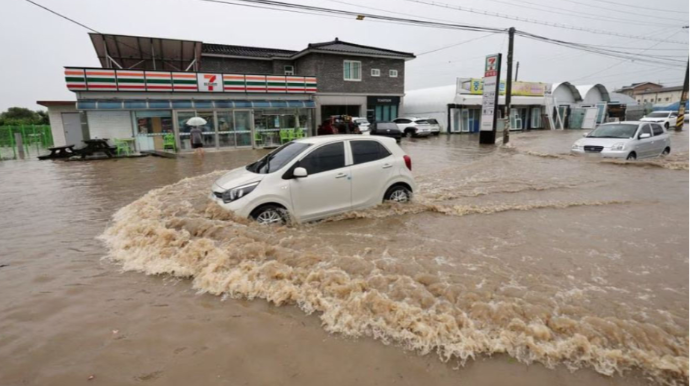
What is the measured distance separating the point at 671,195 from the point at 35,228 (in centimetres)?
1285

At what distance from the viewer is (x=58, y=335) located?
11.0 ft

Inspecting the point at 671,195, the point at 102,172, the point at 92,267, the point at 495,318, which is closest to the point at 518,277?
the point at 495,318

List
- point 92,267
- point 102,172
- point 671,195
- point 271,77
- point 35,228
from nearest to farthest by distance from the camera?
point 92,267, point 35,228, point 671,195, point 102,172, point 271,77

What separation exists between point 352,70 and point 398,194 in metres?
23.3

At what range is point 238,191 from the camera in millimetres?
5652

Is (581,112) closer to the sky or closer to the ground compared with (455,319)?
closer to the sky

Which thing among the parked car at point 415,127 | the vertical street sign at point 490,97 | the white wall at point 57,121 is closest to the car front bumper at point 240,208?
the vertical street sign at point 490,97

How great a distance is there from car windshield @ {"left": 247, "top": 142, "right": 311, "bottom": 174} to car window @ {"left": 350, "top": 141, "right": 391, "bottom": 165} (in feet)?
2.85

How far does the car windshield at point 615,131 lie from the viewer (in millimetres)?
13213

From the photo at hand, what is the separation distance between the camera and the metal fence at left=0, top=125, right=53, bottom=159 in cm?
2006

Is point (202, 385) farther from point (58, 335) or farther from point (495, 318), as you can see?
point (495, 318)

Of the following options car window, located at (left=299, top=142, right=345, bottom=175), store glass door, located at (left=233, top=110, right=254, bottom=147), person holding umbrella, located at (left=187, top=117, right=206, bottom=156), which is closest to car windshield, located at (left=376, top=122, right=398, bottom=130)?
store glass door, located at (left=233, top=110, right=254, bottom=147)

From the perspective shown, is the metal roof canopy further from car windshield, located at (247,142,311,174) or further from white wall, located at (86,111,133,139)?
car windshield, located at (247,142,311,174)

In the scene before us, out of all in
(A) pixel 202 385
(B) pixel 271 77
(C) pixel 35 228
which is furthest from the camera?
(B) pixel 271 77
